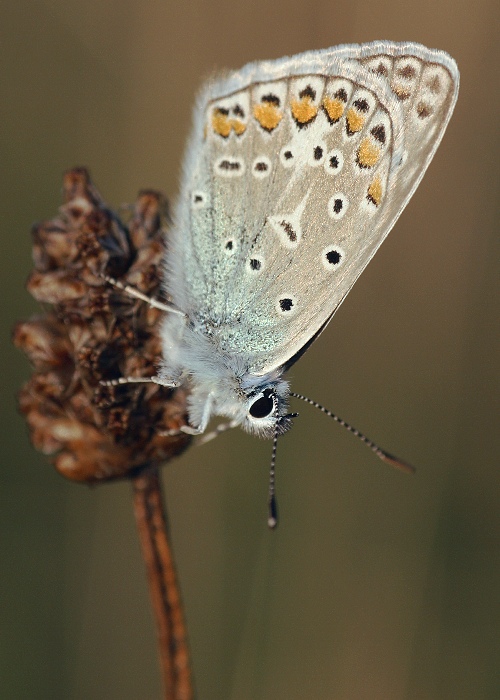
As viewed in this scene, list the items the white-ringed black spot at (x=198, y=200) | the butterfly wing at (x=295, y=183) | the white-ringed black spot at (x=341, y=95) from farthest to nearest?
the white-ringed black spot at (x=198, y=200), the white-ringed black spot at (x=341, y=95), the butterfly wing at (x=295, y=183)

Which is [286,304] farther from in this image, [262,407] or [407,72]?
[407,72]

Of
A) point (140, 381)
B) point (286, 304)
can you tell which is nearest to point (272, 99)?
point (286, 304)

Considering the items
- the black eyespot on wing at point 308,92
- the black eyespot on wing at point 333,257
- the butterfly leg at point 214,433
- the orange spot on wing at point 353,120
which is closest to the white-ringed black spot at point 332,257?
the black eyespot on wing at point 333,257

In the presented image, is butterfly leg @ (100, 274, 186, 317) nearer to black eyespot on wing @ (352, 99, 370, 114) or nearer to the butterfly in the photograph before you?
the butterfly

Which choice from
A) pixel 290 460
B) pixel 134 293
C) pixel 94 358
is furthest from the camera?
pixel 290 460

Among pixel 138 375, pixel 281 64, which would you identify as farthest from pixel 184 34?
pixel 138 375

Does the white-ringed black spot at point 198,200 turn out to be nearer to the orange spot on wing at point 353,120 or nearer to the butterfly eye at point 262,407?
the orange spot on wing at point 353,120

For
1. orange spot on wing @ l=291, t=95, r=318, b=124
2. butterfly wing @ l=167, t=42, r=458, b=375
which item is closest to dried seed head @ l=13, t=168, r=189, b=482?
butterfly wing @ l=167, t=42, r=458, b=375
